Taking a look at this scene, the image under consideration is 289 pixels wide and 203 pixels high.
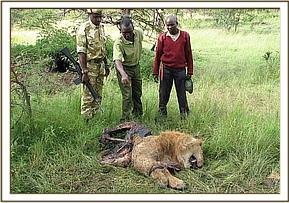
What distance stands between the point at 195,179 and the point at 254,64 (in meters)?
2.46

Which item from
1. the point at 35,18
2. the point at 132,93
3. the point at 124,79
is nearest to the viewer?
the point at 124,79

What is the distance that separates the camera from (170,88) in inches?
250

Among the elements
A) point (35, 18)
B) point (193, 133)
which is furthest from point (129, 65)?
point (35, 18)

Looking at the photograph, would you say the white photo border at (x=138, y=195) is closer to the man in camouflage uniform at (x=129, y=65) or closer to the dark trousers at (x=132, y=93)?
the man in camouflage uniform at (x=129, y=65)

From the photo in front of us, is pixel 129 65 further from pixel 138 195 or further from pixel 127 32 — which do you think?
pixel 138 195

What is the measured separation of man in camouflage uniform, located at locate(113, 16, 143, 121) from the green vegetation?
0.45 ft

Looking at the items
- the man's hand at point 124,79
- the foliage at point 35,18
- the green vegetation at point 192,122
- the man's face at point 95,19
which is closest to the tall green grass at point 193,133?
the green vegetation at point 192,122

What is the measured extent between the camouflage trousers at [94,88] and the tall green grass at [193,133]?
101 millimetres

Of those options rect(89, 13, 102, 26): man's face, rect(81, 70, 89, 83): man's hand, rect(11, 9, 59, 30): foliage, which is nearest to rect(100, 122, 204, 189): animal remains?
rect(81, 70, 89, 83): man's hand

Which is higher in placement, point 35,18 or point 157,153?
point 35,18

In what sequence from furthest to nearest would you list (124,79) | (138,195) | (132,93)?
(132,93)
(124,79)
(138,195)

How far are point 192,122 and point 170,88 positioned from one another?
500 millimetres

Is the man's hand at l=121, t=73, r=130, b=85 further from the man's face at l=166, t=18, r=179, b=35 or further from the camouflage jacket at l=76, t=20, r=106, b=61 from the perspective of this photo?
the man's face at l=166, t=18, r=179, b=35

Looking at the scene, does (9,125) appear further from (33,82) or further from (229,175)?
(229,175)
